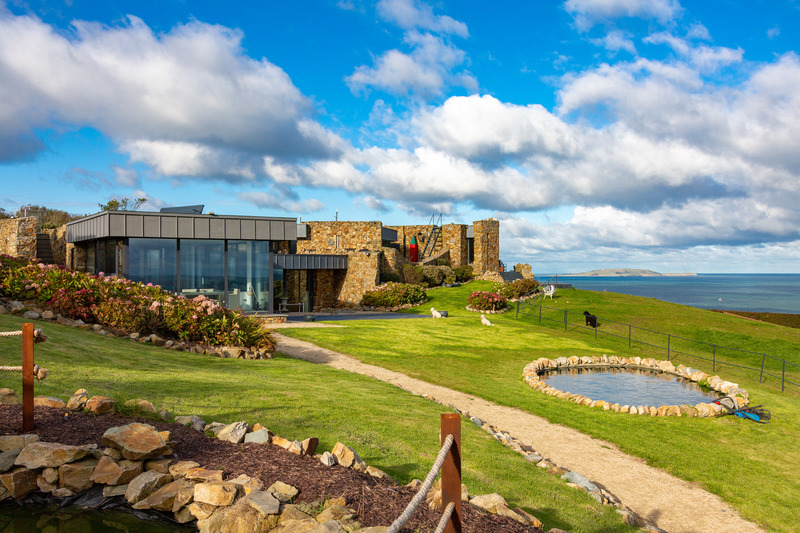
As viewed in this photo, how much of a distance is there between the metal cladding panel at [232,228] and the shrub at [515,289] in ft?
54.2

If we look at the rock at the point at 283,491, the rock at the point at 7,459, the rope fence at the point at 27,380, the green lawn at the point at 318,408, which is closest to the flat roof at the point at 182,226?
the green lawn at the point at 318,408

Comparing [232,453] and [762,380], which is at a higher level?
[232,453]

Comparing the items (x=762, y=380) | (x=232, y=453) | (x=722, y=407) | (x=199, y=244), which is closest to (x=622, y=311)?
(x=762, y=380)

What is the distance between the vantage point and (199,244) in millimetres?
20969

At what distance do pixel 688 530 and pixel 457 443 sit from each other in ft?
15.2

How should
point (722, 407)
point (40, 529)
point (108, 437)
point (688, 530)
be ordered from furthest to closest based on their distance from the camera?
point (722, 407), point (688, 530), point (108, 437), point (40, 529)

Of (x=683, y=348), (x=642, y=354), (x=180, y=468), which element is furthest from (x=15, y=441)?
(x=683, y=348)

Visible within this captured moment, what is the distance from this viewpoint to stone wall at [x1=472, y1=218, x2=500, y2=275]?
4381cm

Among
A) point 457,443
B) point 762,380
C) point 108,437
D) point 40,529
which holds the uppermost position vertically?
point 457,443

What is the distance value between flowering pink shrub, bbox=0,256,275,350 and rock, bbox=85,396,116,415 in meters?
7.58

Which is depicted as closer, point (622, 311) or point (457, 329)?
point (457, 329)

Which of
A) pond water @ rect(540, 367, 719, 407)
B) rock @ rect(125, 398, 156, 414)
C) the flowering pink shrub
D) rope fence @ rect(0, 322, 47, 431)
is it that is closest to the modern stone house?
the flowering pink shrub

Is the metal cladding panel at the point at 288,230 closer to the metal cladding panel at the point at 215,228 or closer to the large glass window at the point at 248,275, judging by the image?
the large glass window at the point at 248,275

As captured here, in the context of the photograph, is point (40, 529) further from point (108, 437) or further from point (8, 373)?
point (8, 373)
